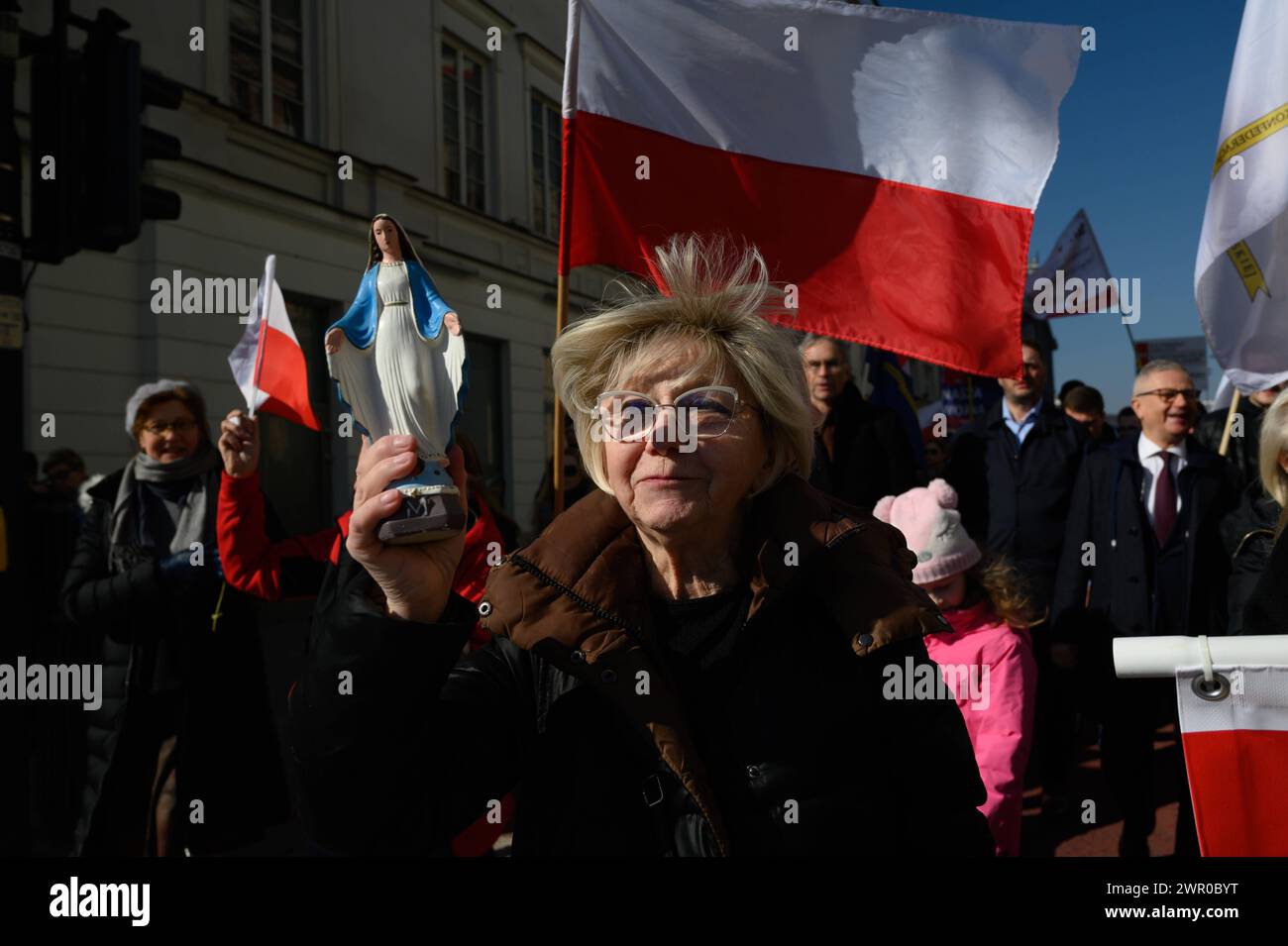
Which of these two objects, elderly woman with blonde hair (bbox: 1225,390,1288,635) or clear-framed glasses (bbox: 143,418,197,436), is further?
clear-framed glasses (bbox: 143,418,197,436)

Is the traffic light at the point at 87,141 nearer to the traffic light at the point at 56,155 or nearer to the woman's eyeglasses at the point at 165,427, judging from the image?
the traffic light at the point at 56,155

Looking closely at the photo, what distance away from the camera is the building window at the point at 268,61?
976cm

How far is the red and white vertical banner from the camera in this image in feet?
4.63

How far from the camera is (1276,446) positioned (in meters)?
2.83

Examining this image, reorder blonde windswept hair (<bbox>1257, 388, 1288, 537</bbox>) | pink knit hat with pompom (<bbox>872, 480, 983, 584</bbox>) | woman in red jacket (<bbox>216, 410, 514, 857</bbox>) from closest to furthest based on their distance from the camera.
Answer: blonde windswept hair (<bbox>1257, 388, 1288, 537</bbox>)
pink knit hat with pompom (<bbox>872, 480, 983, 584</bbox>)
woman in red jacket (<bbox>216, 410, 514, 857</bbox>)

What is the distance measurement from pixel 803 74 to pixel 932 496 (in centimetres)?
166

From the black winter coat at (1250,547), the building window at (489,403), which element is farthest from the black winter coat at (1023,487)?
Result: the building window at (489,403)

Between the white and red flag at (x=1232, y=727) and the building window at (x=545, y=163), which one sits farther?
the building window at (x=545, y=163)

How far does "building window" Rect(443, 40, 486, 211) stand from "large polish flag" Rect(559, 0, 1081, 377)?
31.5 feet

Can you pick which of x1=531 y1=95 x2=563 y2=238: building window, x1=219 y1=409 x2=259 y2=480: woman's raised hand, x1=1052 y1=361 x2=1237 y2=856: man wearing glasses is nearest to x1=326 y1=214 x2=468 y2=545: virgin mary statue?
x1=219 y1=409 x2=259 y2=480: woman's raised hand

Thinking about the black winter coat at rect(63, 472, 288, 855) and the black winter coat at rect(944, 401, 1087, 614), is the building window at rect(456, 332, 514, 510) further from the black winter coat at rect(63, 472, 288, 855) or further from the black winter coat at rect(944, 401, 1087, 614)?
the black winter coat at rect(63, 472, 288, 855)

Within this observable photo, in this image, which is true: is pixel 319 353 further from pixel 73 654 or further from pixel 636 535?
pixel 636 535

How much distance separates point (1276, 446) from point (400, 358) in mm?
2398

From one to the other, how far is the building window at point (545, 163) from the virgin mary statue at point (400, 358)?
44.3 feet
